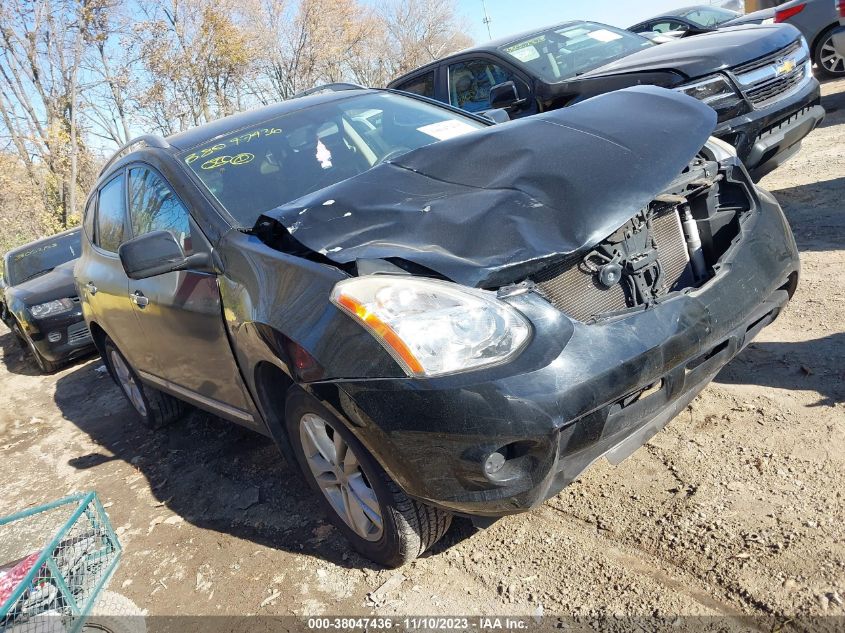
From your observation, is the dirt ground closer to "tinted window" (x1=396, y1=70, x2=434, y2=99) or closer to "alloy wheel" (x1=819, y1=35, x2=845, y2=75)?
"tinted window" (x1=396, y1=70, x2=434, y2=99)

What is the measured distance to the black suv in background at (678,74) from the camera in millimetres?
5047

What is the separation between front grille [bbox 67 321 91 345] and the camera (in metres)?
7.69

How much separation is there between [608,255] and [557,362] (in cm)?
55

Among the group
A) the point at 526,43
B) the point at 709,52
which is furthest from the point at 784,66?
the point at 526,43

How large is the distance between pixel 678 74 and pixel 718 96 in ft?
1.10

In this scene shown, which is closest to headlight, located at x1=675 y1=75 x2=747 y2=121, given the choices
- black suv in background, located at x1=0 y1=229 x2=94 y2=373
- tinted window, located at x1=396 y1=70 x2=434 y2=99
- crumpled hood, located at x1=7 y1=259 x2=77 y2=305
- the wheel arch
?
tinted window, located at x1=396 y1=70 x2=434 y2=99

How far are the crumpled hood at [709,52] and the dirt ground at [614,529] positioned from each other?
1804 millimetres

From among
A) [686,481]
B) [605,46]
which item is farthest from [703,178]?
[605,46]

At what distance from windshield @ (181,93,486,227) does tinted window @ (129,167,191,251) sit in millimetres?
185

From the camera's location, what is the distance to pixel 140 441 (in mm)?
4781

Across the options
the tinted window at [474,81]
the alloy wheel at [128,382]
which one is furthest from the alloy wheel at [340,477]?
the tinted window at [474,81]

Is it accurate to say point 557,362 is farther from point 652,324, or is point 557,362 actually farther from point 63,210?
point 63,210

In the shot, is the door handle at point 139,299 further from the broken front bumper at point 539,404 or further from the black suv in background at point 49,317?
the black suv in background at point 49,317

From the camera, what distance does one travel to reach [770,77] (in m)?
5.23
